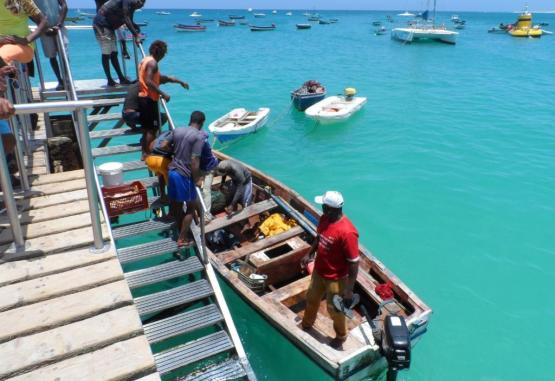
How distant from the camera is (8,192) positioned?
3713 mm

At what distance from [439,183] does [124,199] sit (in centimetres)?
1235

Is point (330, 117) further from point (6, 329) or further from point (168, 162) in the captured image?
point (6, 329)

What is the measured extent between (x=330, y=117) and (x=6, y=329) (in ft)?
60.5

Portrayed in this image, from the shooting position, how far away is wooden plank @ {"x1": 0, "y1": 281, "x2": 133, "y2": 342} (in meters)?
3.35

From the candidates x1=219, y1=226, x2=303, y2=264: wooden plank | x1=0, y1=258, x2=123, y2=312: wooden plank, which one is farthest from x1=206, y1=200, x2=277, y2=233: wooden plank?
x1=0, y1=258, x2=123, y2=312: wooden plank

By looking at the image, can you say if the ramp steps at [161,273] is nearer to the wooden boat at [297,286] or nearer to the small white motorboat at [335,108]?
the wooden boat at [297,286]

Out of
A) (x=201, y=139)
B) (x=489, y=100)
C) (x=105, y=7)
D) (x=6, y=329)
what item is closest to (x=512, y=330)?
(x=201, y=139)

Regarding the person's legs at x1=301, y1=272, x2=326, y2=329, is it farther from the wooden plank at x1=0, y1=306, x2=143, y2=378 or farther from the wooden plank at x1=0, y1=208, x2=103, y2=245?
the wooden plank at x1=0, y1=208, x2=103, y2=245

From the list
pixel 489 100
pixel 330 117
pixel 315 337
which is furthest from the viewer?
pixel 489 100

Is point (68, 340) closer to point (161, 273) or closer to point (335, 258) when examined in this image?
point (161, 273)

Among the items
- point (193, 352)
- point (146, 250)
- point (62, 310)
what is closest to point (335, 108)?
point (146, 250)

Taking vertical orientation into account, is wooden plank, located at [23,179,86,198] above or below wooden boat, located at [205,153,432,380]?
above

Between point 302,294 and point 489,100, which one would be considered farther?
point 489,100

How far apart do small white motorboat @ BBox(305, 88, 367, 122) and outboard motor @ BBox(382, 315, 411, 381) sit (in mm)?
15835
